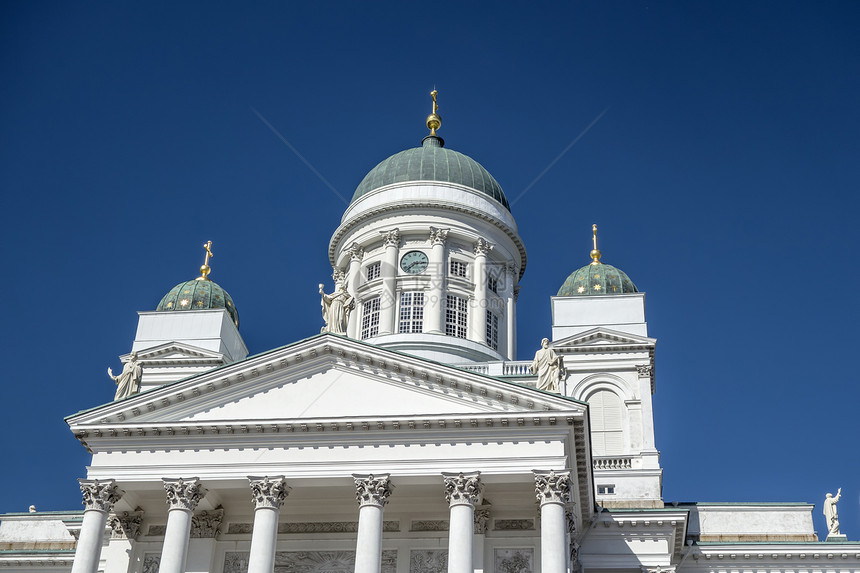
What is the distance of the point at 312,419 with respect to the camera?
96.5 ft

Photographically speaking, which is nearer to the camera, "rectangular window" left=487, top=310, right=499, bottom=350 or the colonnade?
the colonnade

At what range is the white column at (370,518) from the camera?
27734 mm

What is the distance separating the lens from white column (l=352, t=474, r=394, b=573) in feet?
91.0

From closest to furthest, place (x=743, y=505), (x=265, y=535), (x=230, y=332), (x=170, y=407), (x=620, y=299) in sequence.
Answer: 1. (x=265, y=535)
2. (x=170, y=407)
3. (x=743, y=505)
4. (x=620, y=299)
5. (x=230, y=332)

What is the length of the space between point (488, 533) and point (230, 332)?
1846cm

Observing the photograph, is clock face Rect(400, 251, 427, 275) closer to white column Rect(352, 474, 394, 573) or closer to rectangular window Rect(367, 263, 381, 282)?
rectangular window Rect(367, 263, 381, 282)

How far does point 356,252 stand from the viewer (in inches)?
1887

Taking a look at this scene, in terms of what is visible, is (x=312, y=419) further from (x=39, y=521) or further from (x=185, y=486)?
(x=39, y=521)

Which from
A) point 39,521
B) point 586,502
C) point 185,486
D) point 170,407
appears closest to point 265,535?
point 185,486

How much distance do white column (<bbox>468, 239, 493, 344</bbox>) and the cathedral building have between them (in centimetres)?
503

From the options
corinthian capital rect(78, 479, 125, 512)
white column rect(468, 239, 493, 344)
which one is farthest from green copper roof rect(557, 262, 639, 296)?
corinthian capital rect(78, 479, 125, 512)

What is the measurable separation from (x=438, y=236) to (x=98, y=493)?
2095cm

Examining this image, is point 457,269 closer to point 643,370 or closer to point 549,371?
point 643,370

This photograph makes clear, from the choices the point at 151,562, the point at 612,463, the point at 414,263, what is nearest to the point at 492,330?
the point at 414,263
